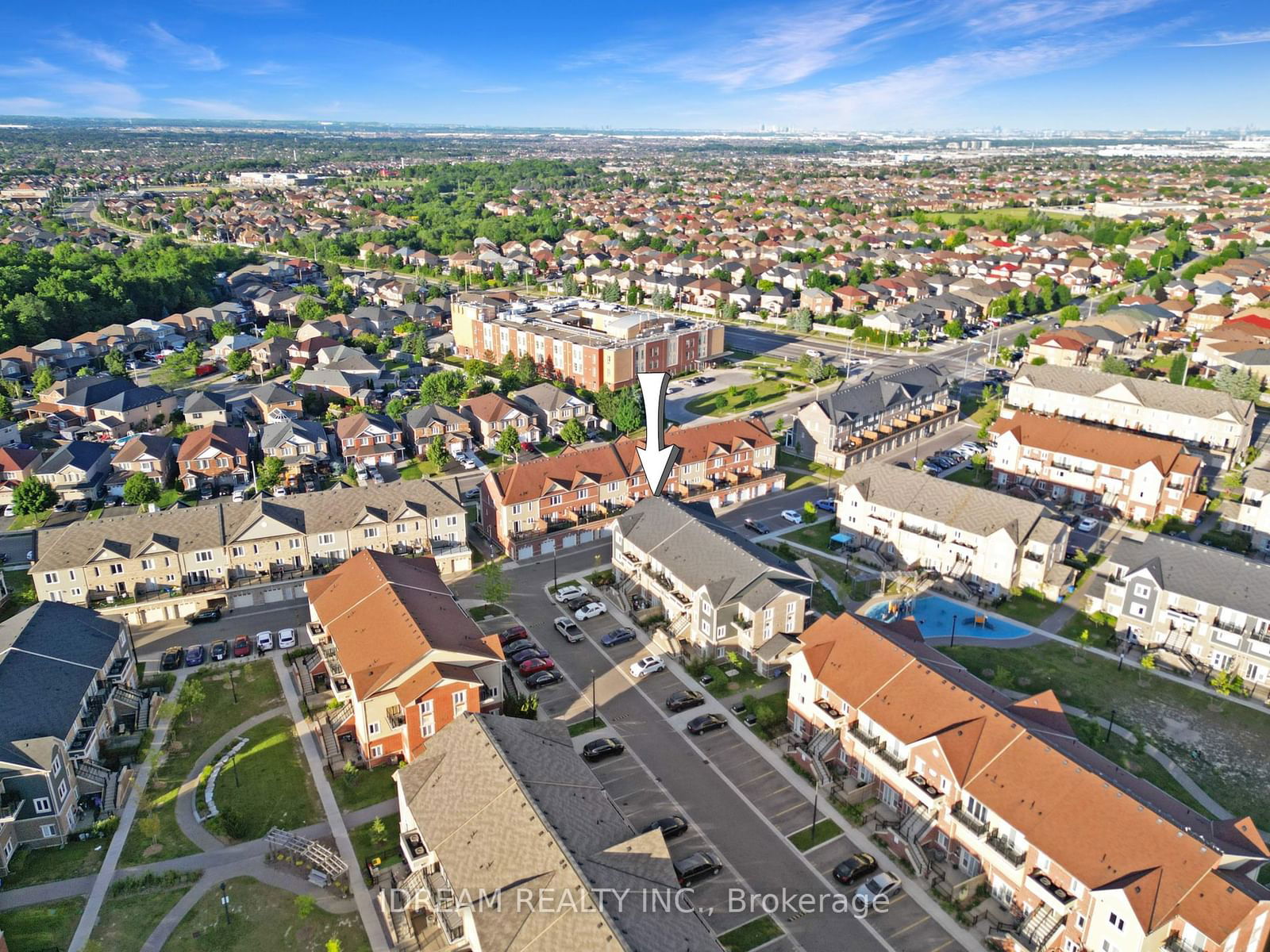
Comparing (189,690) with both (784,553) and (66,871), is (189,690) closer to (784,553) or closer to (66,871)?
(66,871)

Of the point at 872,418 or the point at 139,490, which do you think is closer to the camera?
the point at 139,490

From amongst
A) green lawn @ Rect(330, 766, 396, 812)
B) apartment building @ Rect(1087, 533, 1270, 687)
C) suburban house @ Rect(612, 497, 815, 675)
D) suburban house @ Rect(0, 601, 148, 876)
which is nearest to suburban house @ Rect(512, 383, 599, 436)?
suburban house @ Rect(612, 497, 815, 675)

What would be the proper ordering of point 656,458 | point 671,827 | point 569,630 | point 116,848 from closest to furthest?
point 116,848 < point 671,827 < point 569,630 < point 656,458

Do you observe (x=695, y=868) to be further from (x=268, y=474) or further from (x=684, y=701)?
(x=268, y=474)

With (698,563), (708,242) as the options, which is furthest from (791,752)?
(708,242)

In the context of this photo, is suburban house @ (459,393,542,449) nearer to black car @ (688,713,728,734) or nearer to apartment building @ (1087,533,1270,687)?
black car @ (688,713,728,734)

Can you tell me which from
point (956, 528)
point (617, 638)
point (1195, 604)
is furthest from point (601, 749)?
point (1195, 604)
